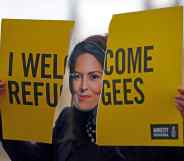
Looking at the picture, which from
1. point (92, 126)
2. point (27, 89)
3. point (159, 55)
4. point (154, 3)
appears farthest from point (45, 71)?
point (154, 3)

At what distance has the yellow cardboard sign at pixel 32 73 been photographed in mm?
1386

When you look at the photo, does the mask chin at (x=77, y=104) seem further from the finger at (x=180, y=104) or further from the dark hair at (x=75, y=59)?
the finger at (x=180, y=104)

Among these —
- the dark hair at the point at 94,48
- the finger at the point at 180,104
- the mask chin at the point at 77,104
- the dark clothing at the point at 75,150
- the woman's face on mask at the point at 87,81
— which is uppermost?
the dark hair at the point at 94,48

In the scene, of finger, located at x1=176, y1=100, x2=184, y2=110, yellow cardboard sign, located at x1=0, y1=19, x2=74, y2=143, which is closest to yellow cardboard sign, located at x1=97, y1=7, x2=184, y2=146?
finger, located at x1=176, y1=100, x2=184, y2=110

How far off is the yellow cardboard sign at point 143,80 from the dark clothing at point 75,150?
0.25ft

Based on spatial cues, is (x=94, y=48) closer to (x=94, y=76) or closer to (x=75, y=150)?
(x=94, y=76)

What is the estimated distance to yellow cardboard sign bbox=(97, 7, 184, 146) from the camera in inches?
48.7

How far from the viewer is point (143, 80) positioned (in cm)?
126

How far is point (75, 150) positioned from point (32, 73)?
255 millimetres

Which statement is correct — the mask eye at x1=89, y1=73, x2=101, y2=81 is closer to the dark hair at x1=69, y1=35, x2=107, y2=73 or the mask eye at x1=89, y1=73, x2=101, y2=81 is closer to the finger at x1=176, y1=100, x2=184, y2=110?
the dark hair at x1=69, y1=35, x2=107, y2=73

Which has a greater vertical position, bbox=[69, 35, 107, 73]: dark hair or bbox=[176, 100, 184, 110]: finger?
bbox=[69, 35, 107, 73]: dark hair

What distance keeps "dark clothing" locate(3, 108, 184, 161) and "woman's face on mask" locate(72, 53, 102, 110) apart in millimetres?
40

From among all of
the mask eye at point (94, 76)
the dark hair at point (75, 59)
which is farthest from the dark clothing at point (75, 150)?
the mask eye at point (94, 76)

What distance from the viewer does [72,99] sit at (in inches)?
55.6
